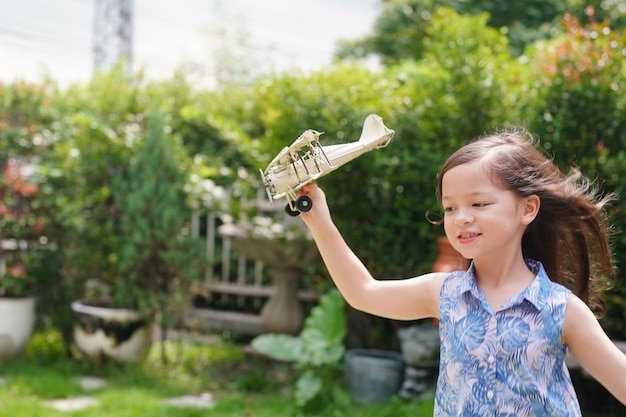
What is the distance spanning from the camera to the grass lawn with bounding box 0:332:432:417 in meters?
4.17

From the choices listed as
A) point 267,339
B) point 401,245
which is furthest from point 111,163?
point 401,245

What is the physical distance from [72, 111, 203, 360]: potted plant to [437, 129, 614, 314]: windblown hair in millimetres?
3567

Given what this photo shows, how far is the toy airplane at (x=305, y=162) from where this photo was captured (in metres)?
1.69

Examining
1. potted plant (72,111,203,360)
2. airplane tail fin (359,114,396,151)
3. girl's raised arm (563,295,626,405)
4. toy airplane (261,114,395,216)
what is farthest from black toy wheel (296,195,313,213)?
potted plant (72,111,203,360)

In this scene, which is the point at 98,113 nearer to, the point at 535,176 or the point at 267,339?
the point at 267,339

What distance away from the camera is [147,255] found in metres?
5.08

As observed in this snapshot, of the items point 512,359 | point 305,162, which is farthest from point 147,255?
point 512,359

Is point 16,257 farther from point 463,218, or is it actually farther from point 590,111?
point 463,218

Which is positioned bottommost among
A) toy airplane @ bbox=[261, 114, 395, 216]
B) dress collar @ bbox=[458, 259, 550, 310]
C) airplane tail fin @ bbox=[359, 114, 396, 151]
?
dress collar @ bbox=[458, 259, 550, 310]

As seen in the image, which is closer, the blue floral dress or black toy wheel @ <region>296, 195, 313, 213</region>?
the blue floral dress

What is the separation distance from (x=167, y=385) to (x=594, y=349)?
3785mm

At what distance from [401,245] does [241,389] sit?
143cm

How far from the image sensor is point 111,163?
17.9 feet

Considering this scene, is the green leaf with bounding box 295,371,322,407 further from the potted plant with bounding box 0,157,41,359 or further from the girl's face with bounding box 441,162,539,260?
the girl's face with bounding box 441,162,539,260
